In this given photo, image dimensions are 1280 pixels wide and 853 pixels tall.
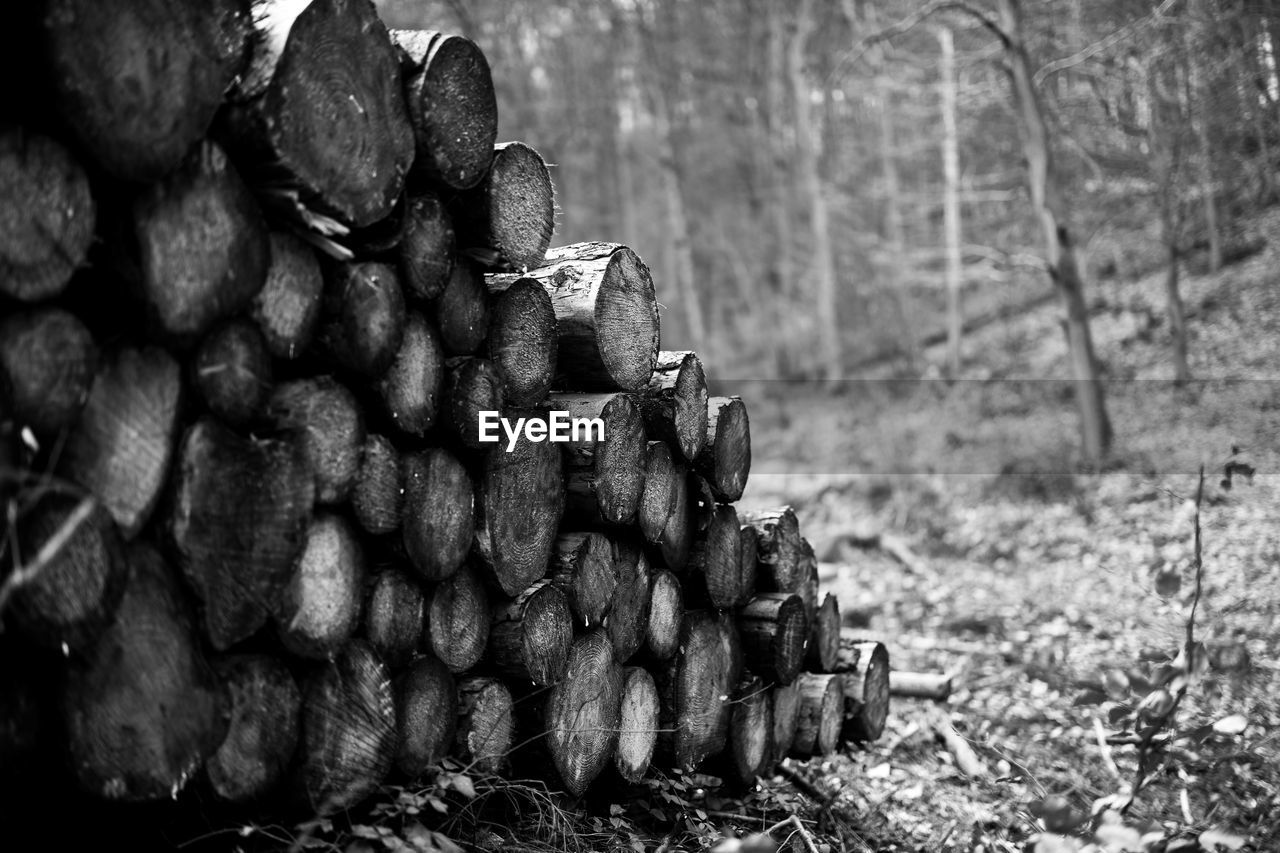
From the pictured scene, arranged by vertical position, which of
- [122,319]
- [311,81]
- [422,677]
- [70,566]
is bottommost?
[422,677]

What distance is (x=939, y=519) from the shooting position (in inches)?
396

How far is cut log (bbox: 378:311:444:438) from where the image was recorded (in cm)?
255

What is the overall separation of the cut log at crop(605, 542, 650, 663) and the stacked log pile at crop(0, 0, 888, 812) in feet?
0.04

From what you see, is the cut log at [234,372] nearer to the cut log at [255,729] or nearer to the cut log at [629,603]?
the cut log at [255,729]

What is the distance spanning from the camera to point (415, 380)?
261 centimetres

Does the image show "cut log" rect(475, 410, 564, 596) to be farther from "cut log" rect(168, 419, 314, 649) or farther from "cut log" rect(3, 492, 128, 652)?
"cut log" rect(3, 492, 128, 652)

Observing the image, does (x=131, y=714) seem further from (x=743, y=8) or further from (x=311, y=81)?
(x=743, y=8)

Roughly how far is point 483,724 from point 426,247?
1.46m

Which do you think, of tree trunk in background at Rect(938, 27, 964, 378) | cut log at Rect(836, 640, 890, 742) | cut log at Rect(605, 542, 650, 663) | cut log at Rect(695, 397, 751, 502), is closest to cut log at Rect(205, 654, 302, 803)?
cut log at Rect(605, 542, 650, 663)

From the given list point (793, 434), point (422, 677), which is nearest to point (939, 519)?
point (793, 434)

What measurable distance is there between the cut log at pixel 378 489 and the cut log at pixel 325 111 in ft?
2.01

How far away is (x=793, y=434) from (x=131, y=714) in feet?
47.6

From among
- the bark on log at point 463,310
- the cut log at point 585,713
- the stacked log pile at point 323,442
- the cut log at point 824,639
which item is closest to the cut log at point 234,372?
the stacked log pile at point 323,442
